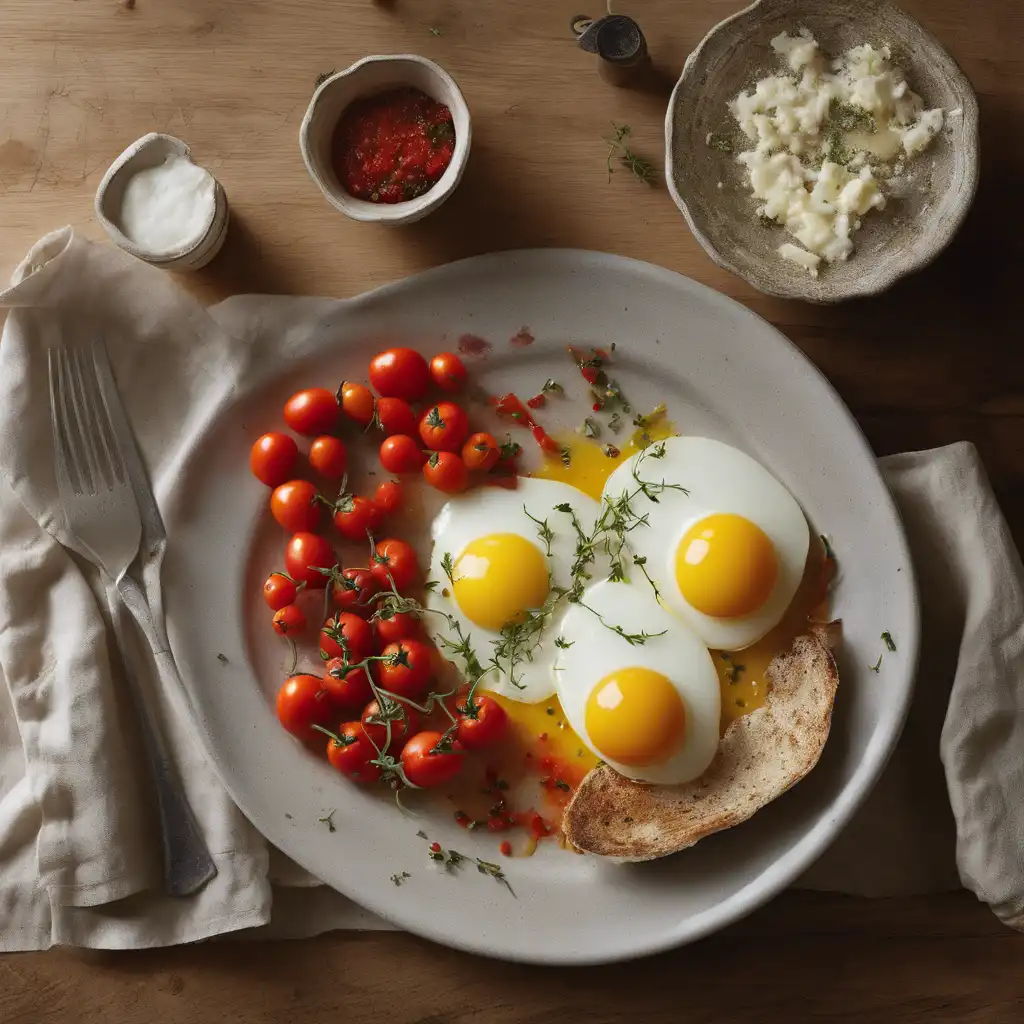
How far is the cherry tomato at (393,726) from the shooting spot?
2820 millimetres

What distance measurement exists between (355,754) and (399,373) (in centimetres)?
107

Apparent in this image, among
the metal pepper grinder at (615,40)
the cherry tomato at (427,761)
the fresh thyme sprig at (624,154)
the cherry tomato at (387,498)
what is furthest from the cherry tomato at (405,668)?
the metal pepper grinder at (615,40)

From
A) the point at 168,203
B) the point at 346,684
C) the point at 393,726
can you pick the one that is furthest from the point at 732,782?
the point at 168,203

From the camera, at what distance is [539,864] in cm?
289

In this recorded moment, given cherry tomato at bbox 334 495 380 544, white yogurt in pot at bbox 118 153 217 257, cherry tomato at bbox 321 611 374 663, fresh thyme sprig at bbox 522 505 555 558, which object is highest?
white yogurt in pot at bbox 118 153 217 257

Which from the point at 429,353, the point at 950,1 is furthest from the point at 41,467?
the point at 950,1

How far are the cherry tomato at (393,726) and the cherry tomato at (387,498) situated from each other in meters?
0.54

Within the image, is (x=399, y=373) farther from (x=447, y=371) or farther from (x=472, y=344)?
(x=472, y=344)

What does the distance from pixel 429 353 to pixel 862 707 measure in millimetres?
1576

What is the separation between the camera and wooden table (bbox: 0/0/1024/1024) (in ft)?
9.63

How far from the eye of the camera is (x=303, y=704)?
2.84m

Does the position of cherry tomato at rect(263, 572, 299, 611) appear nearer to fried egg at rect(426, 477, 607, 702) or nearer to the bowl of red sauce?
fried egg at rect(426, 477, 607, 702)

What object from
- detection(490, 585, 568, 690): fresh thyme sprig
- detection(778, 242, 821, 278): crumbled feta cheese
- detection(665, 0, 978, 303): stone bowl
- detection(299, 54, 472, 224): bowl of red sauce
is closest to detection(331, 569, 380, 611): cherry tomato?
detection(490, 585, 568, 690): fresh thyme sprig

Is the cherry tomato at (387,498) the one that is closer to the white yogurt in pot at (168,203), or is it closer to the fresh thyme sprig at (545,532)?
the fresh thyme sprig at (545,532)
